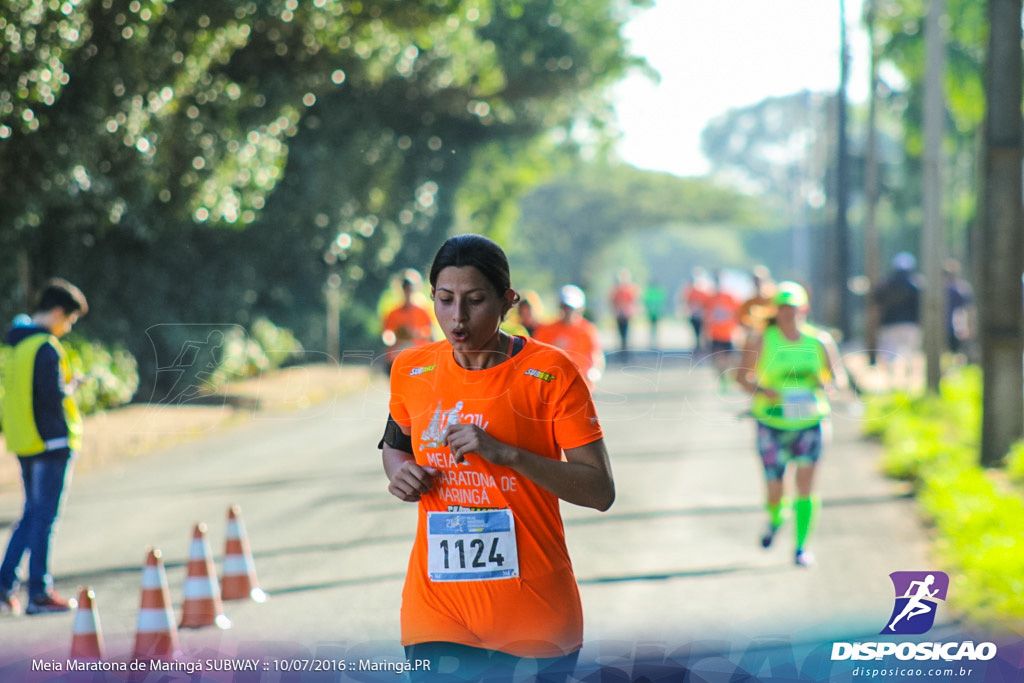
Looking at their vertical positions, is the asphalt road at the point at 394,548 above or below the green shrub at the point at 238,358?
below

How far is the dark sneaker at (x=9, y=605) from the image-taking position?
7820mm

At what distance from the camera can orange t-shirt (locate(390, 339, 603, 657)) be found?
3492 millimetres

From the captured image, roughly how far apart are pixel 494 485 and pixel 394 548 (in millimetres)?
6533

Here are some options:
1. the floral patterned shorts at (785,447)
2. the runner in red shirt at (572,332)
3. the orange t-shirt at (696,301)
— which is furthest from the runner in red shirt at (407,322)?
the orange t-shirt at (696,301)

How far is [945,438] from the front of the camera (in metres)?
15.3

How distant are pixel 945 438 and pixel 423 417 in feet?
41.9

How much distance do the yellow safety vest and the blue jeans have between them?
7cm

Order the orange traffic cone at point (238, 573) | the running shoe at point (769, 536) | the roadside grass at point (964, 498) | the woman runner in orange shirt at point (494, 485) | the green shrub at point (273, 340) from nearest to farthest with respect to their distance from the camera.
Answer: the woman runner in orange shirt at point (494, 485) → the roadside grass at point (964, 498) → the orange traffic cone at point (238, 573) → the running shoe at point (769, 536) → the green shrub at point (273, 340)

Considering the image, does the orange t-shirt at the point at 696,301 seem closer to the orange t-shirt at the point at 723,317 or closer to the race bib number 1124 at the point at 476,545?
the orange t-shirt at the point at 723,317

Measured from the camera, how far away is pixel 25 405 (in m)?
7.96

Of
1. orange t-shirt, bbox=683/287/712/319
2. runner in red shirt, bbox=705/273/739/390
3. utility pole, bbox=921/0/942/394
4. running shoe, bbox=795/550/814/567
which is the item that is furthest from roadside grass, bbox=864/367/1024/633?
orange t-shirt, bbox=683/287/712/319

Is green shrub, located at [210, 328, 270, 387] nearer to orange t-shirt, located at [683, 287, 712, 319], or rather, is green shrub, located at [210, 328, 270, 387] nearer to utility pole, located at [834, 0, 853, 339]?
orange t-shirt, located at [683, 287, 712, 319]

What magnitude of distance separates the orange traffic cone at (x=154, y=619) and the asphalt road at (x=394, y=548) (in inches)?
7.0

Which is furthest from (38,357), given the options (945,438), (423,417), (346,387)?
(346,387)
